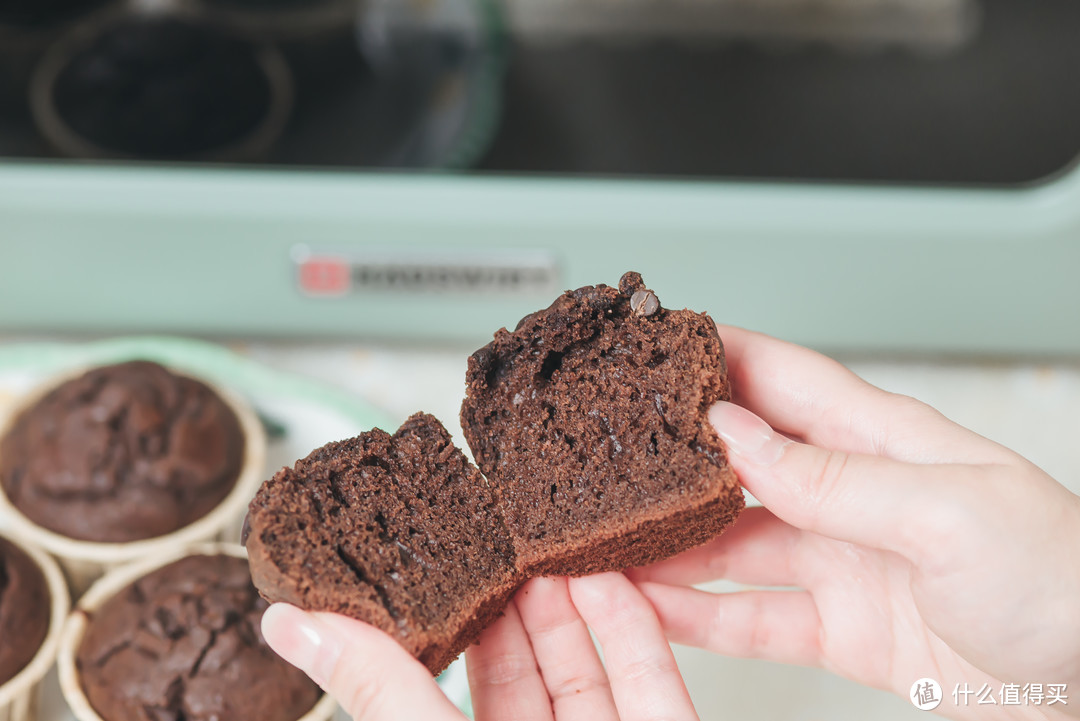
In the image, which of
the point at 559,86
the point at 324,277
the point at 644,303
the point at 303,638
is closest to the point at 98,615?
the point at 303,638

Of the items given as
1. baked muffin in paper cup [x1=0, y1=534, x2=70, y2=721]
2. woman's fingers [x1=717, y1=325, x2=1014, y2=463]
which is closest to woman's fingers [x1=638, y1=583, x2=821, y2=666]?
woman's fingers [x1=717, y1=325, x2=1014, y2=463]

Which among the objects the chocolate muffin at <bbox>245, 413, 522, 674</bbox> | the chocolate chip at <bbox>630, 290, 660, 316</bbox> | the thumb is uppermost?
the chocolate chip at <bbox>630, 290, 660, 316</bbox>

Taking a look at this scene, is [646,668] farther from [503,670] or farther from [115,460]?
[115,460]

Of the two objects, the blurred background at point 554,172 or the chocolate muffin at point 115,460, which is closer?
the chocolate muffin at point 115,460

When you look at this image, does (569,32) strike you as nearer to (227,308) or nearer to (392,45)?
(392,45)

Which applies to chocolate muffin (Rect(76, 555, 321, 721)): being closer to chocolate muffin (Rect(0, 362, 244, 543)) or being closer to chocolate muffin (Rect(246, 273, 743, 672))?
chocolate muffin (Rect(0, 362, 244, 543))

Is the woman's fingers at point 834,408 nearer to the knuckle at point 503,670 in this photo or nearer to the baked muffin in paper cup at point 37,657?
the knuckle at point 503,670

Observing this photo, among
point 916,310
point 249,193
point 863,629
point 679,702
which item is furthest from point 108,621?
point 916,310

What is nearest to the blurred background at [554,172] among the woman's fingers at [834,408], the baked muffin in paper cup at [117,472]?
the baked muffin in paper cup at [117,472]
